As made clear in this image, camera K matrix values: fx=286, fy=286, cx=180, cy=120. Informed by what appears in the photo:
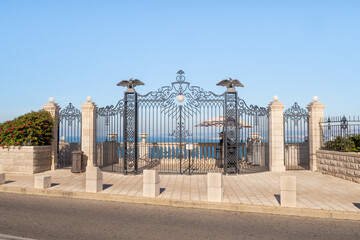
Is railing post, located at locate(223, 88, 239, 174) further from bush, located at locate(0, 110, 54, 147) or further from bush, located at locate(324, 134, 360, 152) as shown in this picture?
bush, located at locate(0, 110, 54, 147)

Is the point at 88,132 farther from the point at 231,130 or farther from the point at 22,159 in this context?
the point at 231,130

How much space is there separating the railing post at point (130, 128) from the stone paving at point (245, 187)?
35.7 inches

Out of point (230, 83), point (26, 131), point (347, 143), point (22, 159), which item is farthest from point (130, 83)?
point (347, 143)

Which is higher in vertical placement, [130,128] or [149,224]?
[130,128]

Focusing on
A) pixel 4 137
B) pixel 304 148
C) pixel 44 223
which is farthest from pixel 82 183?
pixel 304 148

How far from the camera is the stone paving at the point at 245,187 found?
8.05m

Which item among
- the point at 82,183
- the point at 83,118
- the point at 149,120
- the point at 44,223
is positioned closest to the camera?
the point at 44,223

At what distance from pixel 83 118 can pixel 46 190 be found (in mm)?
5822

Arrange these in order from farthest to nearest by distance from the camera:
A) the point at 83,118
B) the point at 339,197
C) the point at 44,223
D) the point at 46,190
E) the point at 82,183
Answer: the point at 83,118 → the point at 82,183 → the point at 46,190 → the point at 339,197 → the point at 44,223

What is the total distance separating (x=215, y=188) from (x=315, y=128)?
8.53m

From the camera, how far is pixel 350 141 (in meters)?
11.7

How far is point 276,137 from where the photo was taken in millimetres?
14102

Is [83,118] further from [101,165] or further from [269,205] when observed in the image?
[269,205]

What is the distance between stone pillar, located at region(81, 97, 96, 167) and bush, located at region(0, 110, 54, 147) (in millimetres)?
1736
